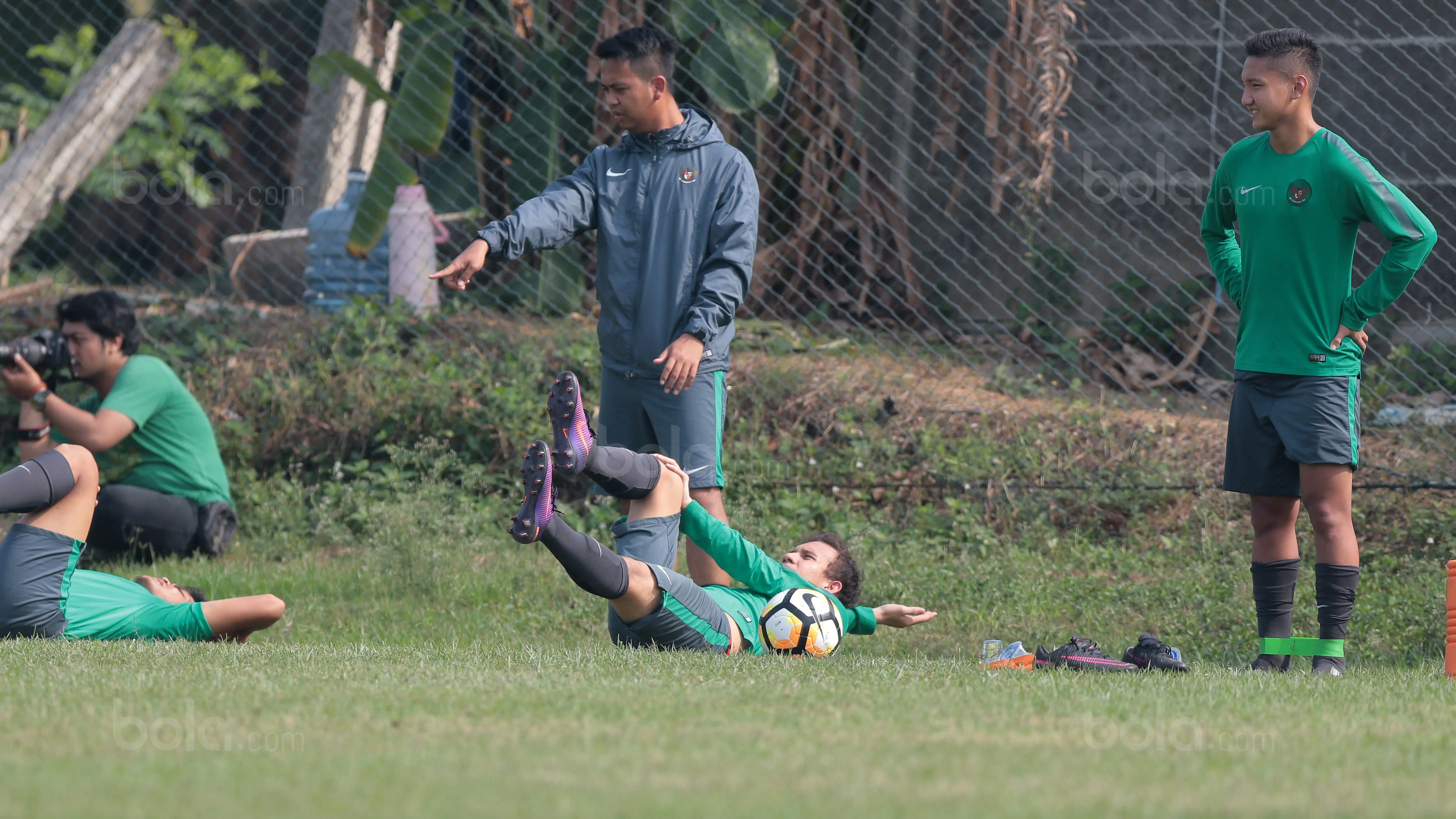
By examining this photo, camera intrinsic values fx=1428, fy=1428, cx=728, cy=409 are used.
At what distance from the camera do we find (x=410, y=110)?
29.3 feet

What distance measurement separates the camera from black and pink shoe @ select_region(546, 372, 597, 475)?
435 cm

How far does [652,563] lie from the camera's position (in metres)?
4.49

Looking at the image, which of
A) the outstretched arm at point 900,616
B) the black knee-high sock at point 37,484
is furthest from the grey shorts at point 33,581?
the outstretched arm at point 900,616

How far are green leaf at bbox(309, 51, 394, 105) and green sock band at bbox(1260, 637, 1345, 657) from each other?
646 centimetres

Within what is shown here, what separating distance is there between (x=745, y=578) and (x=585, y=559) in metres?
0.90

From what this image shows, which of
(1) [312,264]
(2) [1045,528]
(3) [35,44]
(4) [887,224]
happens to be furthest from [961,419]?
(3) [35,44]

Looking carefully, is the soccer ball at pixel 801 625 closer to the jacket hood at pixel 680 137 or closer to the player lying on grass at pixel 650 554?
the player lying on grass at pixel 650 554

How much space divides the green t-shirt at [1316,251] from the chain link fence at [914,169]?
281 centimetres

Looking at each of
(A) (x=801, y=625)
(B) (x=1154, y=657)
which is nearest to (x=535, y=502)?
(A) (x=801, y=625)

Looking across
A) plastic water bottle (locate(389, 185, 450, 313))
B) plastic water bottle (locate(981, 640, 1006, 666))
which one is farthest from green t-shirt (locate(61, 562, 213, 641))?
plastic water bottle (locate(389, 185, 450, 313))

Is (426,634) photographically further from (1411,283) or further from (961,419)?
Result: (1411,283)

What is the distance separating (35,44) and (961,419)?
9992 mm

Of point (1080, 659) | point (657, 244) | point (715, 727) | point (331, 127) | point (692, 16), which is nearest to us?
point (715, 727)

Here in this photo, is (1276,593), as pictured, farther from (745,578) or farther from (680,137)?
(680,137)
